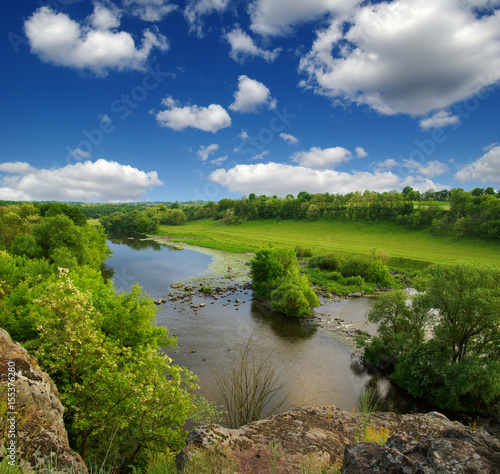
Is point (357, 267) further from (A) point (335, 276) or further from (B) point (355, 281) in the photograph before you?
(B) point (355, 281)

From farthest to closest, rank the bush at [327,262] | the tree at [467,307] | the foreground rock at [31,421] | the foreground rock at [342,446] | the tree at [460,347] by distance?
the bush at [327,262] → the tree at [467,307] → the tree at [460,347] → the foreground rock at [31,421] → the foreground rock at [342,446]

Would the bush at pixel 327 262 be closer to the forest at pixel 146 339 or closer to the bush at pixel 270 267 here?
the forest at pixel 146 339

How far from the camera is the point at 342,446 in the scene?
9.31 metres

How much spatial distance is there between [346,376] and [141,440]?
1832 cm

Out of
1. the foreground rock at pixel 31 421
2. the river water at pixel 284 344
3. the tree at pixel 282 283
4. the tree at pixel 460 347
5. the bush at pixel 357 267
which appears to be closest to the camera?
the foreground rock at pixel 31 421

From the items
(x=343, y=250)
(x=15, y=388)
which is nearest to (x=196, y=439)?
(x=15, y=388)

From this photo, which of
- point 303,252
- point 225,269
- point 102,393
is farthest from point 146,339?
point 303,252

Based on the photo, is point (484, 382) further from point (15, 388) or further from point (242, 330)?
point (15, 388)

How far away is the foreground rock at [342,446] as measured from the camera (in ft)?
14.4

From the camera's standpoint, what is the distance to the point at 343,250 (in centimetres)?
7356

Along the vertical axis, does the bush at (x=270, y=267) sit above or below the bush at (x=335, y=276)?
above

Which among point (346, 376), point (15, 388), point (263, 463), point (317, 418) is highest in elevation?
point (15, 388)

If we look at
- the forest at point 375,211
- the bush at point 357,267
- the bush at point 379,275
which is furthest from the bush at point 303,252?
the forest at point 375,211

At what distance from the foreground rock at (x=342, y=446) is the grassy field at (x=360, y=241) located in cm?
5706
